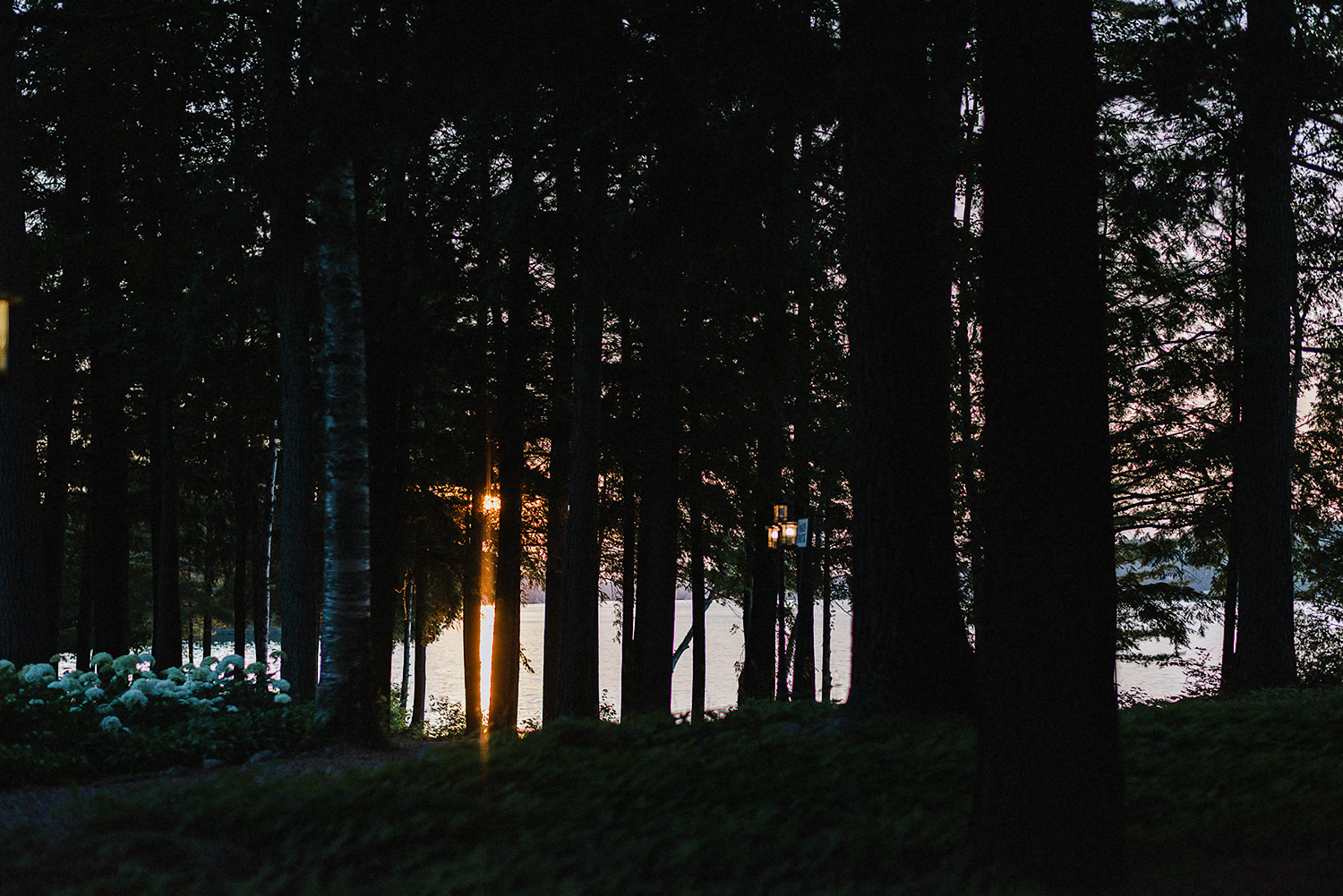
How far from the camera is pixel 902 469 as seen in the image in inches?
300

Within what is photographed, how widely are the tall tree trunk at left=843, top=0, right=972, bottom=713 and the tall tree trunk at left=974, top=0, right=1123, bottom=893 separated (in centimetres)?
239

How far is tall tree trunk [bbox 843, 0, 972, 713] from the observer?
7.54m

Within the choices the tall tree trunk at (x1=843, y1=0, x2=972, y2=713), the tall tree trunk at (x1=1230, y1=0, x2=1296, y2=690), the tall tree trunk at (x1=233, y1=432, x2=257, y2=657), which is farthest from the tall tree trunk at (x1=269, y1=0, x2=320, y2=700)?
the tall tree trunk at (x1=1230, y1=0, x2=1296, y2=690)

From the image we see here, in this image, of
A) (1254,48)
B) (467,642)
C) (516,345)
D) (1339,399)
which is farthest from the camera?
(467,642)

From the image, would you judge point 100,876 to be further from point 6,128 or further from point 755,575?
point 755,575

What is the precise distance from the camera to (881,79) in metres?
6.00

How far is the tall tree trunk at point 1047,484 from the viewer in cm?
457

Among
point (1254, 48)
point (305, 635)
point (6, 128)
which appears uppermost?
point (6, 128)

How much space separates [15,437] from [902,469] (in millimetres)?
9592

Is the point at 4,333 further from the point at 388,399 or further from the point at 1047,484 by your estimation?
the point at 1047,484

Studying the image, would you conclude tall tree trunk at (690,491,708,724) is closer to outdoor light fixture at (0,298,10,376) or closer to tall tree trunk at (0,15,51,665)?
tall tree trunk at (0,15,51,665)

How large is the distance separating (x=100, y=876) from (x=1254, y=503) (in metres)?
13.7

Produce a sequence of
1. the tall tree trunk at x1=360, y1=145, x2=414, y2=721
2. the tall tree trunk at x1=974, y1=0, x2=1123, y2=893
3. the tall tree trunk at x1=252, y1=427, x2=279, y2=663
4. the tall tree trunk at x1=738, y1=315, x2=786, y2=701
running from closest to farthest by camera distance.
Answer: the tall tree trunk at x1=974, y1=0, x2=1123, y2=893 → the tall tree trunk at x1=360, y1=145, x2=414, y2=721 → the tall tree trunk at x1=738, y1=315, x2=786, y2=701 → the tall tree trunk at x1=252, y1=427, x2=279, y2=663

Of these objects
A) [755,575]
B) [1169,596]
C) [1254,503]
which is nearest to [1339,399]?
[1169,596]
